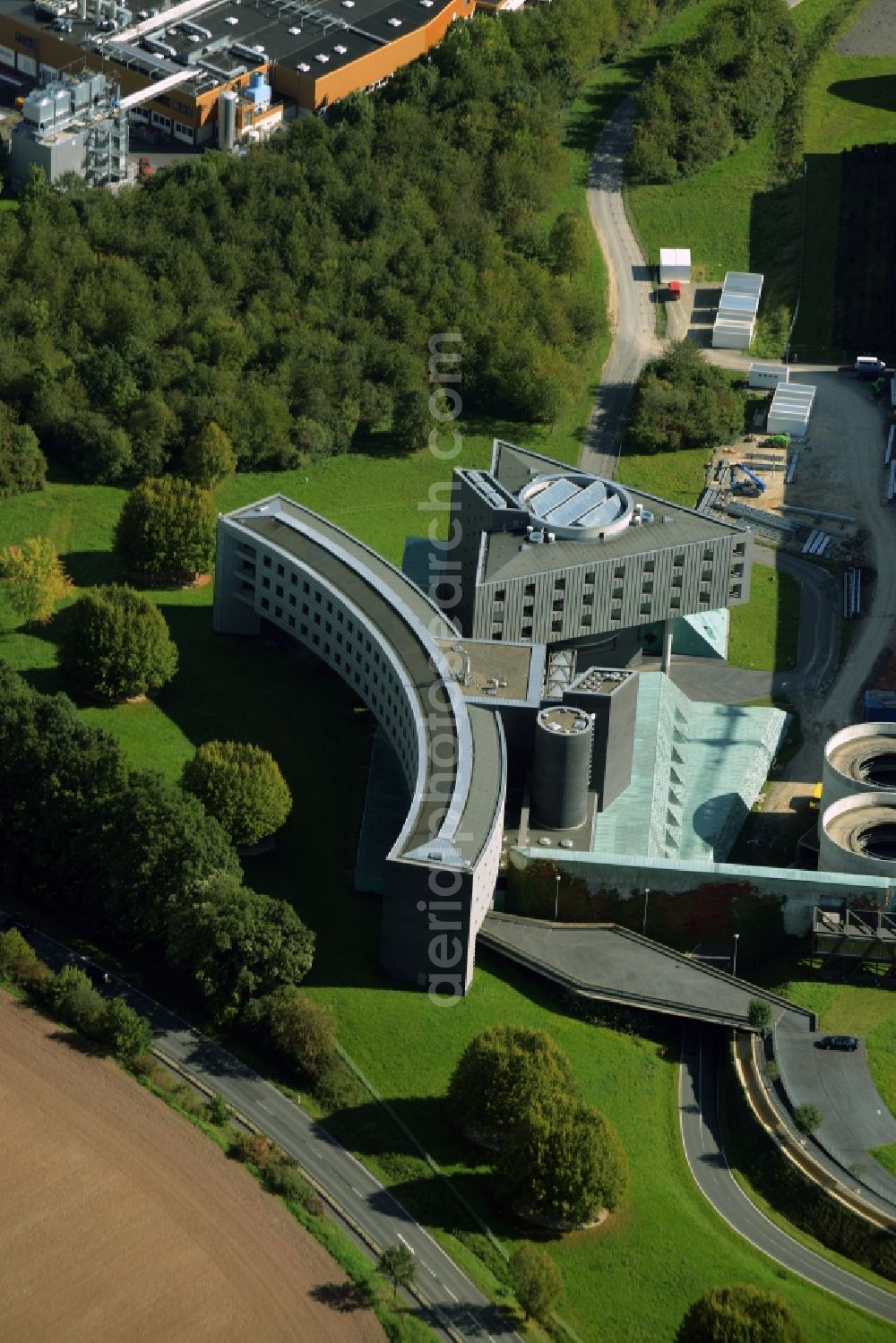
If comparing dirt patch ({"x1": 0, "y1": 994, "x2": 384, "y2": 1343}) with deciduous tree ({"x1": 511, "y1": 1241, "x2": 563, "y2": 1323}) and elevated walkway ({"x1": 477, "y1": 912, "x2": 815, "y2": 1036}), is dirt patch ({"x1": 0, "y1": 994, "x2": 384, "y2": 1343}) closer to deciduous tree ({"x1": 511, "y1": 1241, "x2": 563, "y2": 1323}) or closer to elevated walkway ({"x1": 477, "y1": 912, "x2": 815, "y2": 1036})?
deciduous tree ({"x1": 511, "y1": 1241, "x2": 563, "y2": 1323})

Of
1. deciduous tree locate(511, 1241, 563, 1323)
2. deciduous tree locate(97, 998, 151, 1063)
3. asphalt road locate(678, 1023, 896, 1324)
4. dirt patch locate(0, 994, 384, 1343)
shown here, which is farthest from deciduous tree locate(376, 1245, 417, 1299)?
deciduous tree locate(97, 998, 151, 1063)

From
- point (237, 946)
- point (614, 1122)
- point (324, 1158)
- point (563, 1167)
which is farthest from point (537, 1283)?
point (237, 946)

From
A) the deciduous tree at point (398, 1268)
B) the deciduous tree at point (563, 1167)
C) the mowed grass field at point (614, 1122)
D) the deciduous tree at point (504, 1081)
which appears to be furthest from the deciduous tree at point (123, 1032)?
the deciduous tree at point (563, 1167)

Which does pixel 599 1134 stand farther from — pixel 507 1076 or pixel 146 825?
pixel 146 825

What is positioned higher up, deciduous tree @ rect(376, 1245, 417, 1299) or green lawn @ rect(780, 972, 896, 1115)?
green lawn @ rect(780, 972, 896, 1115)

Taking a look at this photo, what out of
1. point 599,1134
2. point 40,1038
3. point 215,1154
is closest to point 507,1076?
point 599,1134

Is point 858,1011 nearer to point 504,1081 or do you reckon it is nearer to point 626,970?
point 626,970

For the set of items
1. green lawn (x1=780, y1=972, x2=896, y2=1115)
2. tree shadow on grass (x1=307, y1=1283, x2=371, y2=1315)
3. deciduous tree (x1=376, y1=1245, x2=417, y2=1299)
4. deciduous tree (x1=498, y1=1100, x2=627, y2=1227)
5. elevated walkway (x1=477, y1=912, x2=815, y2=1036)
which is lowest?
tree shadow on grass (x1=307, y1=1283, x2=371, y2=1315)
